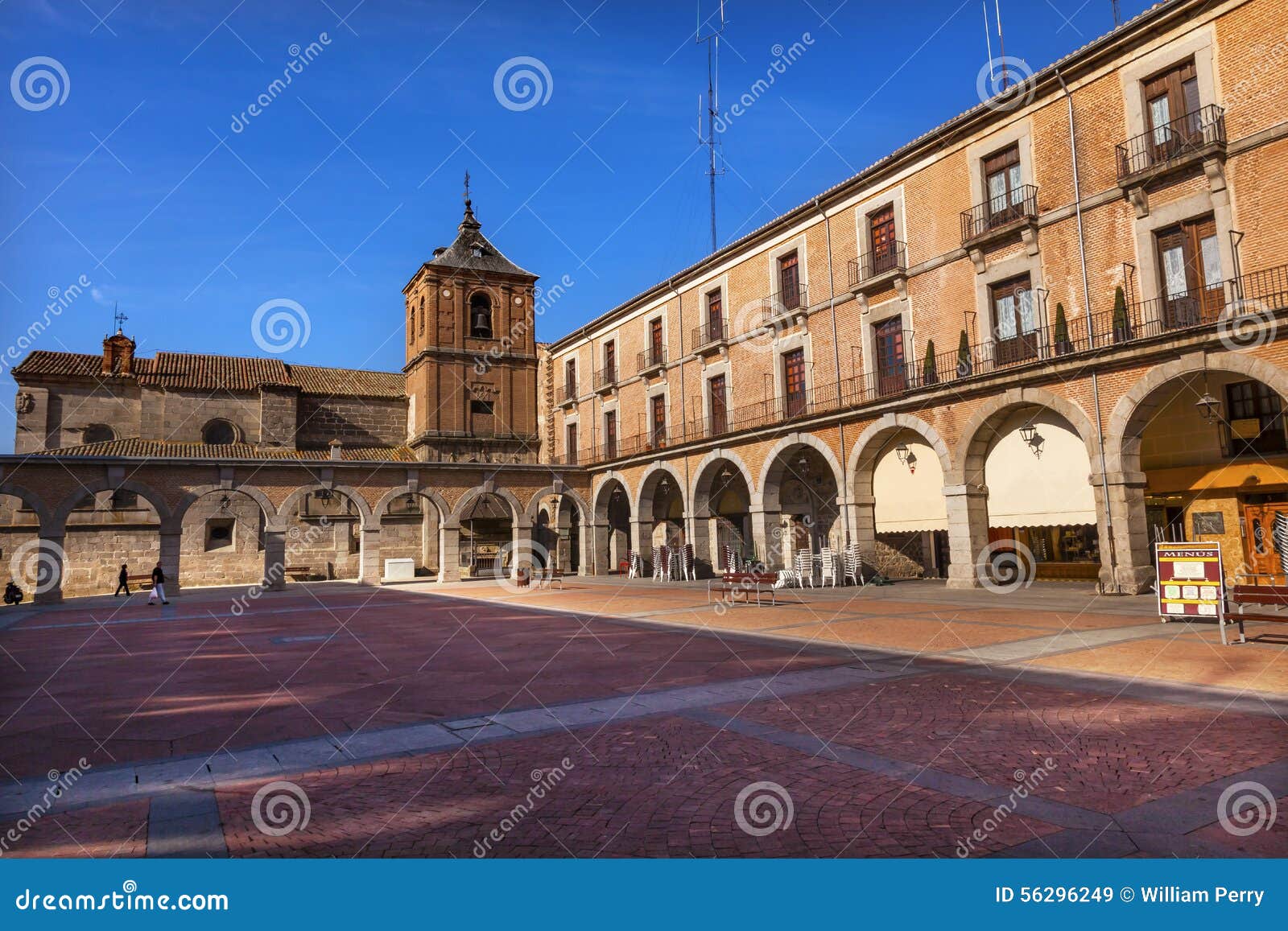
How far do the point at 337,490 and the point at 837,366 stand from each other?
64.2 feet

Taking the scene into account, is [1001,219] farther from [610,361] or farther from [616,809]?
[610,361]

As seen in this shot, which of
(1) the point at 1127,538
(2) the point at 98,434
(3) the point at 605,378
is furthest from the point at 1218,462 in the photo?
(2) the point at 98,434

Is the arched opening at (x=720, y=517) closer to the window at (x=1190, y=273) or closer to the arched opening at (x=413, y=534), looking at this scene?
the arched opening at (x=413, y=534)

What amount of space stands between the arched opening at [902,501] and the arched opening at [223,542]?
1057 inches

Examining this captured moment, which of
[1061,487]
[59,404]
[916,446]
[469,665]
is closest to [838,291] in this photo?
[916,446]

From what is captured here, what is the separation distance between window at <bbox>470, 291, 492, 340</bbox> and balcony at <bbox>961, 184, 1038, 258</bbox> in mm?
25818

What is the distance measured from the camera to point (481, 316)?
39.3 metres

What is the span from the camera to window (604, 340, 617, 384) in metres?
35.8

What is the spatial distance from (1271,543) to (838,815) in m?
17.6

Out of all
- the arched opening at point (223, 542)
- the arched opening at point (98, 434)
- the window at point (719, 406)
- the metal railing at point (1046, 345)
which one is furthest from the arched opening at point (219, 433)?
the metal railing at point (1046, 345)

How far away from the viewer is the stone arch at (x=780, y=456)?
22859 millimetres

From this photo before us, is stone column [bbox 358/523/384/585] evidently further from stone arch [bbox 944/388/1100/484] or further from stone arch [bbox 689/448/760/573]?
stone arch [bbox 944/388/1100/484]

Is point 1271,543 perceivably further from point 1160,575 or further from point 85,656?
point 85,656

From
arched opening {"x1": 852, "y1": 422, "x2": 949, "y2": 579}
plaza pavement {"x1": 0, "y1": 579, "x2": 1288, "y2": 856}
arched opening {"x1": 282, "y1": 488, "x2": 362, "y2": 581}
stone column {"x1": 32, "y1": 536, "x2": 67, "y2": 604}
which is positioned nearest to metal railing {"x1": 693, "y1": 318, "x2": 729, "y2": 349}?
arched opening {"x1": 852, "y1": 422, "x2": 949, "y2": 579}
